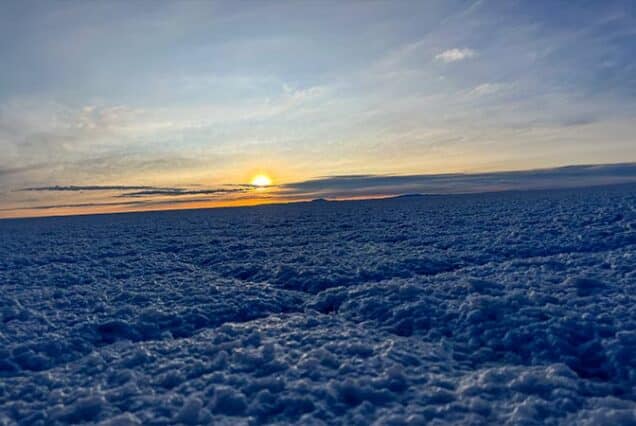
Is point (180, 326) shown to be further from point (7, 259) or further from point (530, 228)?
point (530, 228)

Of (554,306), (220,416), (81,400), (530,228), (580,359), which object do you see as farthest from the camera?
(530,228)

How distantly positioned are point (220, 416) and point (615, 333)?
5.37 meters

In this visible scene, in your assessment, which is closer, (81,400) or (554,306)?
(81,400)

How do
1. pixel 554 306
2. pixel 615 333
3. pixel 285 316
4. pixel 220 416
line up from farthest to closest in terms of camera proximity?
pixel 285 316, pixel 554 306, pixel 615 333, pixel 220 416

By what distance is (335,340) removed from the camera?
6125 millimetres

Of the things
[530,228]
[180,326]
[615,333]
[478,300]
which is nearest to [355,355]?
[478,300]

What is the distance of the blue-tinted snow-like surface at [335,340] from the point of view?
4484mm

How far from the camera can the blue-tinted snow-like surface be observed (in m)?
4.48

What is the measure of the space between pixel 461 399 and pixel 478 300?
3.03 metres

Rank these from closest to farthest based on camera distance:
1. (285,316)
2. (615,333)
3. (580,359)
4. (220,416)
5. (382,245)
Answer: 1. (220,416)
2. (580,359)
3. (615,333)
4. (285,316)
5. (382,245)

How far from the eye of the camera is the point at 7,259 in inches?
589

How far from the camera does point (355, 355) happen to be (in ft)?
18.5

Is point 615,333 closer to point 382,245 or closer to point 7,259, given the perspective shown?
point 382,245

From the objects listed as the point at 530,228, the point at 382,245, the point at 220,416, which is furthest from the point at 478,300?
the point at 530,228
